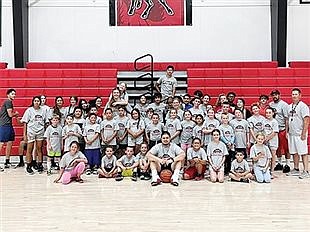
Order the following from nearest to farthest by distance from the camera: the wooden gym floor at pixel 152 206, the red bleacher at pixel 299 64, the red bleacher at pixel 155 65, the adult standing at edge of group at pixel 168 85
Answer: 1. the wooden gym floor at pixel 152 206
2. the adult standing at edge of group at pixel 168 85
3. the red bleacher at pixel 299 64
4. the red bleacher at pixel 155 65

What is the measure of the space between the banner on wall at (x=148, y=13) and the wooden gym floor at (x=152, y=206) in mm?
5621

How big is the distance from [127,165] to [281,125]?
8.94 feet

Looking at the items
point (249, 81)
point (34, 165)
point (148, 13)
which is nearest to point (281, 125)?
point (249, 81)

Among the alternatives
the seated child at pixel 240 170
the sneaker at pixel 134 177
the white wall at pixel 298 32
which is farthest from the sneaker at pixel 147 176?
the white wall at pixel 298 32

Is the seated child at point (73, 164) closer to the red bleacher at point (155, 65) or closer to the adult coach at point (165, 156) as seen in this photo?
the adult coach at point (165, 156)

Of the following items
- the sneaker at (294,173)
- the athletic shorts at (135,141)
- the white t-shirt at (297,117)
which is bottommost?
the sneaker at (294,173)

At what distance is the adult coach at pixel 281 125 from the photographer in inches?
331

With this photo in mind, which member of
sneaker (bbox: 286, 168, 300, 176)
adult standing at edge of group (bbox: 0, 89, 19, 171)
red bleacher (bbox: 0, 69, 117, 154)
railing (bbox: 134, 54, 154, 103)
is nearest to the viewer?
sneaker (bbox: 286, 168, 300, 176)

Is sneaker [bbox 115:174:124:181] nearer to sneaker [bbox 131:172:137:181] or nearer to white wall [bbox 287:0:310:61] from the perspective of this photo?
sneaker [bbox 131:172:137:181]

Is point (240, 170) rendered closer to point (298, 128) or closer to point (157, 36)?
point (298, 128)

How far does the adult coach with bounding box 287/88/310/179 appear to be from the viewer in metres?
7.94

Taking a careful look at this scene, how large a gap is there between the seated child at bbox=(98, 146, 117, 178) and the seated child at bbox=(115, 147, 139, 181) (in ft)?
0.27

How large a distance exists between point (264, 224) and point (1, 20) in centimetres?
943

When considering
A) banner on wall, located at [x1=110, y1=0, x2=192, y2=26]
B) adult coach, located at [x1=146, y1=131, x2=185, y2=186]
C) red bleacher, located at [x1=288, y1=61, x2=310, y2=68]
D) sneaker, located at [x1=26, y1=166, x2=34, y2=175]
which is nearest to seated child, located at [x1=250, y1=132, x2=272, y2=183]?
adult coach, located at [x1=146, y1=131, x2=185, y2=186]
